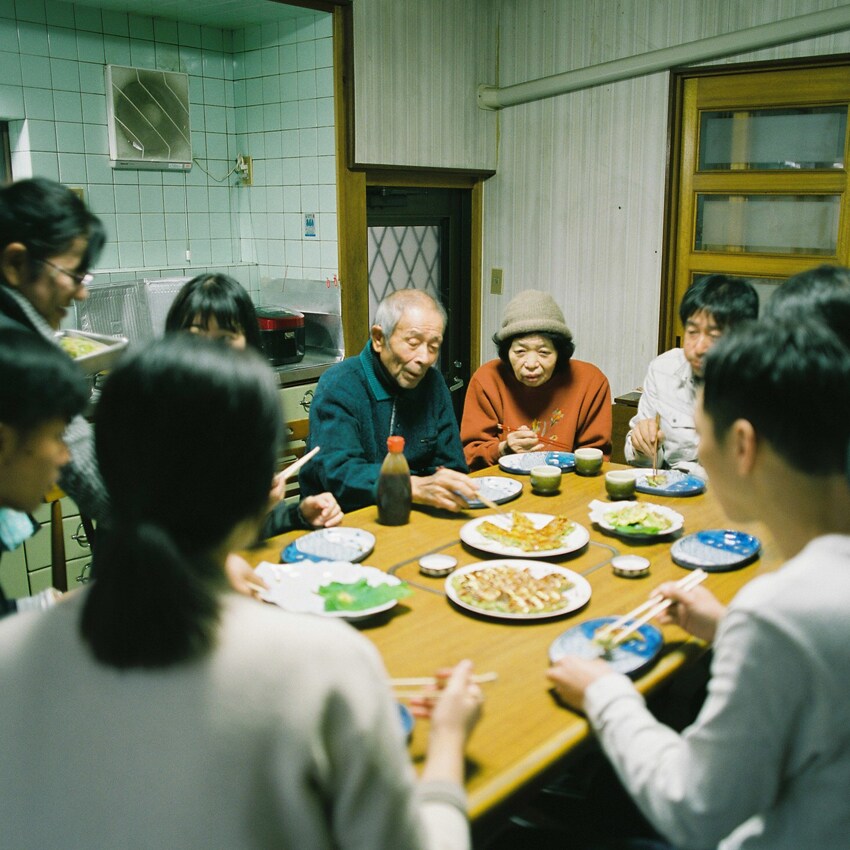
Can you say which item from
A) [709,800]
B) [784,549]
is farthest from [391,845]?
[784,549]

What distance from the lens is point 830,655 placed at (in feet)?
3.15

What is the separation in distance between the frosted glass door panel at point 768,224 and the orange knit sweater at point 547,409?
1246 mm

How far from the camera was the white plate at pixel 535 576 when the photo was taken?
5.27 ft

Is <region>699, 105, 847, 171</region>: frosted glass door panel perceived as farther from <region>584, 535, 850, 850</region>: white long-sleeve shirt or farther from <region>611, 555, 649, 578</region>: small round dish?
<region>584, 535, 850, 850</region>: white long-sleeve shirt

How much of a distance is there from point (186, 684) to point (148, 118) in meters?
3.78

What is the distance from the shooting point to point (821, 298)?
186 cm

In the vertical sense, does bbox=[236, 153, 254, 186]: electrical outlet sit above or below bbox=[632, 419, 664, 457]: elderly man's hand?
above

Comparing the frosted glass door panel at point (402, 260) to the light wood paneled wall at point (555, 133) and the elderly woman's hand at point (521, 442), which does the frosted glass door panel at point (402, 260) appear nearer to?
the light wood paneled wall at point (555, 133)

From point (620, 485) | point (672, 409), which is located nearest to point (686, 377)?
point (672, 409)

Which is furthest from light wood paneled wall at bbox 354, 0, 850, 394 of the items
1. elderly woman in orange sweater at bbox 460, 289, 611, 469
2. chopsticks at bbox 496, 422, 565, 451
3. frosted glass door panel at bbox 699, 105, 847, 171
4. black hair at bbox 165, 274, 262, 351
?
black hair at bbox 165, 274, 262, 351

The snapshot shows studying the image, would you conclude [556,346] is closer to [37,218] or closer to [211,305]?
[211,305]

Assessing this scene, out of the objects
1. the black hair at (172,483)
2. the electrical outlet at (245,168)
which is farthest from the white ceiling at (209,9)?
the black hair at (172,483)

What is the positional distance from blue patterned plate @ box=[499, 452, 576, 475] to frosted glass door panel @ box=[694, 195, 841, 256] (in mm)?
1745

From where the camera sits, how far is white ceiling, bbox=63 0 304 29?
3787 mm
